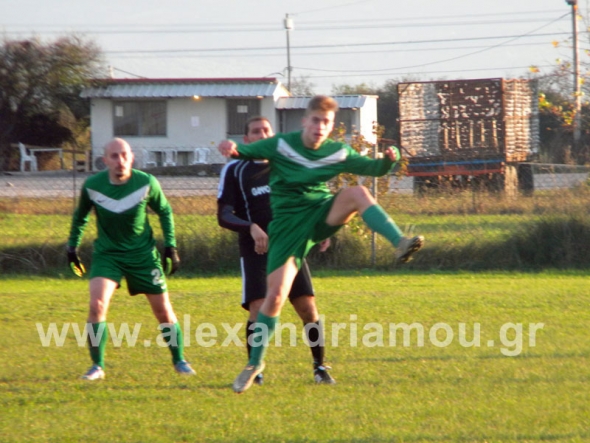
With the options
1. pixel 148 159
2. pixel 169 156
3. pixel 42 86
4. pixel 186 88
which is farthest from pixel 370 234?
pixel 42 86

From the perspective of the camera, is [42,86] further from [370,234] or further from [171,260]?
[171,260]

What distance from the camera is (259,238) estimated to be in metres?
6.23

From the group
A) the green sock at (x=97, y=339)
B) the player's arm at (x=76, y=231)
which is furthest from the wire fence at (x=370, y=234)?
the green sock at (x=97, y=339)

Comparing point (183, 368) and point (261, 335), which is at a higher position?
point (261, 335)

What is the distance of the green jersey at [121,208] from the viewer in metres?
6.52

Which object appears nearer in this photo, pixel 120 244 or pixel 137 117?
pixel 120 244

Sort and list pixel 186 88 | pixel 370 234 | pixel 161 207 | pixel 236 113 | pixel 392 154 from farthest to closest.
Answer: pixel 236 113
pixel 186 88
pixel 370 234
pixel 161 207
pixel 392 154

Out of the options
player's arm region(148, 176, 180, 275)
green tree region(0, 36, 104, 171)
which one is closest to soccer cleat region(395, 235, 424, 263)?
player's arm region(148, 176, 180, 275)

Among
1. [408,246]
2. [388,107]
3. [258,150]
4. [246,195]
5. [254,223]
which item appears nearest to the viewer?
[408,246]

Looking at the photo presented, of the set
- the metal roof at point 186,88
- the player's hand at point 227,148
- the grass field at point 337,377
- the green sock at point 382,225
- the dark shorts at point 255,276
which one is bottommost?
the grass field at point 337,377

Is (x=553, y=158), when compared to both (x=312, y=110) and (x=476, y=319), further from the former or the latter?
(x=312, y=110)

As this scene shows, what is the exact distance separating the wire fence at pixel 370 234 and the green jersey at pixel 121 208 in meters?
6.65

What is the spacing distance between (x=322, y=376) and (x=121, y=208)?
204 centimetres

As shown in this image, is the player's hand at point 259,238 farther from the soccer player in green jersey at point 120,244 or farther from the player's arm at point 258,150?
the soccer player in green jersey at point 120,244
